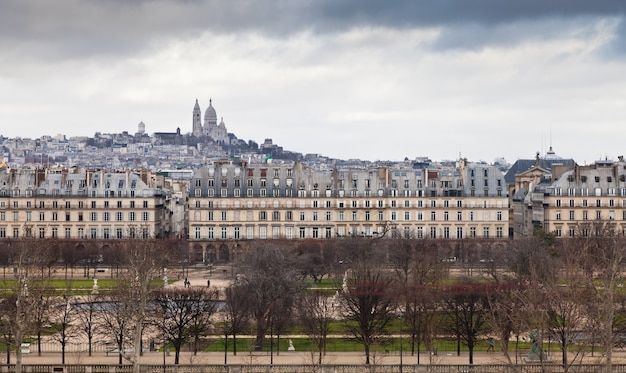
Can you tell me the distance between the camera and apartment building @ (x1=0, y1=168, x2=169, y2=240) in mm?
84688

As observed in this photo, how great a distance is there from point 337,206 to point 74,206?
18.3 meters

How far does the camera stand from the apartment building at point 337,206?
83.9 meters

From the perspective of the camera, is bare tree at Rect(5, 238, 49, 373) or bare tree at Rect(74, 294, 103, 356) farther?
bare tree at Rect(74, 294, 103, 356)

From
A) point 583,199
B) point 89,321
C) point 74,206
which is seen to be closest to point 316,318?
point 89,321

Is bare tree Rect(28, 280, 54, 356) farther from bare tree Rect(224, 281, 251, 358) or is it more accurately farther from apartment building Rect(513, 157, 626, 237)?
apartment building Rect(513, 157, 626, 237)

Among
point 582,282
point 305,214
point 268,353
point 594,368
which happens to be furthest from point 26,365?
point 305,214

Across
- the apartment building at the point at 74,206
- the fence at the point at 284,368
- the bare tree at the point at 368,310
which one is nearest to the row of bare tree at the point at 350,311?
the bare tree at the point at 368,310

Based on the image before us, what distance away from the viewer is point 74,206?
3349 inches

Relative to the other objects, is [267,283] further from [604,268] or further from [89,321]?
[604,268]

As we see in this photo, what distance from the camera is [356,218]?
276ft

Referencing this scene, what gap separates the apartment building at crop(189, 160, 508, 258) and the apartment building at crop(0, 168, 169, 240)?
4.33 metres

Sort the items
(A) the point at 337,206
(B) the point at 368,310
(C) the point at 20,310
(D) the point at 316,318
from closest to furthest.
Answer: (C) the point at 20,310 < (B) the point at 368,310 < (D) the point at 316,318 < (A) the point at 337,206

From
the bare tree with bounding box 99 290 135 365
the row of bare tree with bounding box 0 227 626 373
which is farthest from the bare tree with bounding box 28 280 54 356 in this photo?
the bare tree with bounding box 99 290 135 365

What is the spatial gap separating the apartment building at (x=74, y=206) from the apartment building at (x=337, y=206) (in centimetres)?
433
